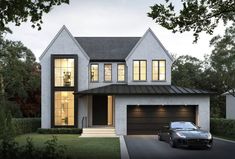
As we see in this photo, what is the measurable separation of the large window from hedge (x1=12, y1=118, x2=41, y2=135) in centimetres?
272

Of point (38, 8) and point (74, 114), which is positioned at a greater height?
point (38, 8)

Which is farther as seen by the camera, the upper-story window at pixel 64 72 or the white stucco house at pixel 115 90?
the upper-story window at pixel 64 72

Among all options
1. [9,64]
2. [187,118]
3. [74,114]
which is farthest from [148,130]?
[9,64]

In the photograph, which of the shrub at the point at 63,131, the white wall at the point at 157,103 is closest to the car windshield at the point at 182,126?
the white wall at the point at 157,103

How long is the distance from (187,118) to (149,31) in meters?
8.66

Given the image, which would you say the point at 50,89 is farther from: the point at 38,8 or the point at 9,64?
the point at 38,8

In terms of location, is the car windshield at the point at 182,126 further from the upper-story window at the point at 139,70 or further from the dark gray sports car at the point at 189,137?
the upper-story window at the point at 139,70

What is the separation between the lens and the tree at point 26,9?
43.0ft

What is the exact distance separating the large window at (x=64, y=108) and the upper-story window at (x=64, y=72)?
2.60 feet

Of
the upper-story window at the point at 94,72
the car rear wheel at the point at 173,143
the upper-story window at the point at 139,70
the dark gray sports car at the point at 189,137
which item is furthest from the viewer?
the upper-story window at the point at 94,72

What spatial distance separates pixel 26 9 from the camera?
1355cm

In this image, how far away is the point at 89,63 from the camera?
131ft

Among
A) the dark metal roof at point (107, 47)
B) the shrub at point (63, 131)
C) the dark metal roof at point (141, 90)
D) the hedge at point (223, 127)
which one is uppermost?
the dark metal roof at point (107, 47)

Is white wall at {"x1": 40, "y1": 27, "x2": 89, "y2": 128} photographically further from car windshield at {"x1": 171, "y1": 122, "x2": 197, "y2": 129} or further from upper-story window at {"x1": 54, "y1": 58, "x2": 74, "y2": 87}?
car windshield at {"x1": 171, "y1": 122, "x2": 197, "y2": 129}
